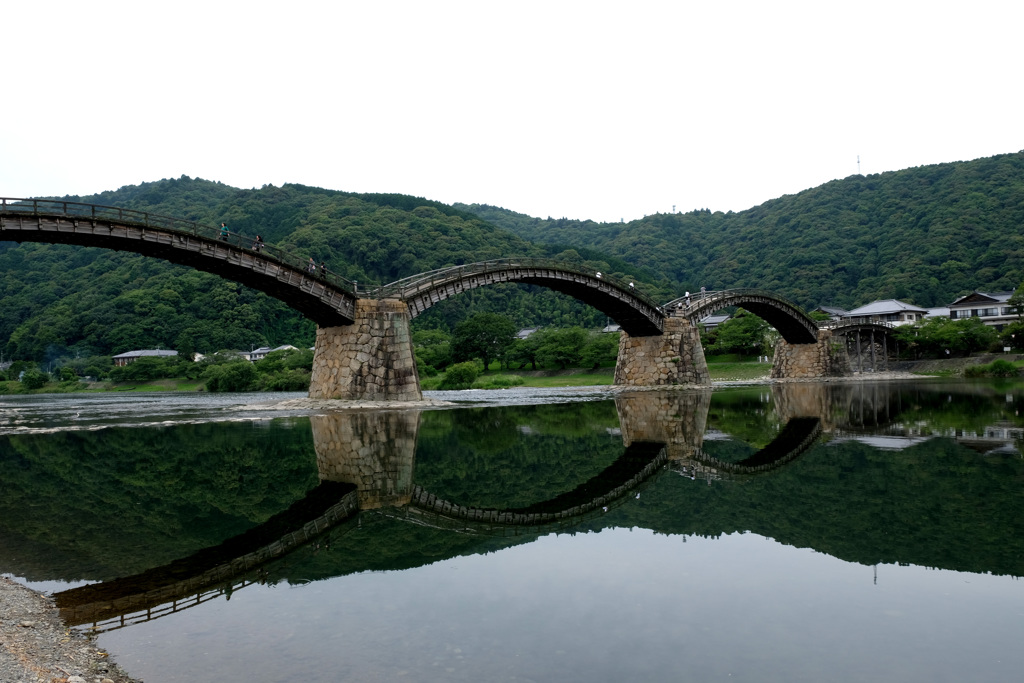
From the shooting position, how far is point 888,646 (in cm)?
522

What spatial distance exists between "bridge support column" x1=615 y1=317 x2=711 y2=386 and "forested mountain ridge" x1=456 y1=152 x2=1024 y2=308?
67496 mm

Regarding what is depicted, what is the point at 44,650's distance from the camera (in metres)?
5.39

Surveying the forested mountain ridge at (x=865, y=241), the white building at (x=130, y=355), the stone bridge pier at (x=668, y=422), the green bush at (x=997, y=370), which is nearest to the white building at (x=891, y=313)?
the forested mountain ridge at (x=865, y=241)

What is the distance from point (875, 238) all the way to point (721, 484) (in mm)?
131087

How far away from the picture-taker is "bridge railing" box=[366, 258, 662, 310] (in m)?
37.7

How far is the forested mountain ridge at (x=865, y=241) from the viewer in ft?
348

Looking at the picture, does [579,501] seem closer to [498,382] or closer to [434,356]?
[498,382]

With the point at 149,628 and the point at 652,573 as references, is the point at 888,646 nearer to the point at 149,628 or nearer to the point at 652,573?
the point at 652,573

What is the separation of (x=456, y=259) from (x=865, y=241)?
7091cm

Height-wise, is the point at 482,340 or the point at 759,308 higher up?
the point at 759,308

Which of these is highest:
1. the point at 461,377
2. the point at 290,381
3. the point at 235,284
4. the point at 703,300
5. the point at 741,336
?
the point at 235,284

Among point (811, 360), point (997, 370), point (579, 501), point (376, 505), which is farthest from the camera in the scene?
point (811, 360)

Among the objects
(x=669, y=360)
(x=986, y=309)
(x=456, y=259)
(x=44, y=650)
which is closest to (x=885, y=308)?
(x=986, y=309)

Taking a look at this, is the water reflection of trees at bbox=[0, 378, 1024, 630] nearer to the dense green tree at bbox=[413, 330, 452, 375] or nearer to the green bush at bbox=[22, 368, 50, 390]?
the dense green tree at bbox=[413, 330, 452, 375]
